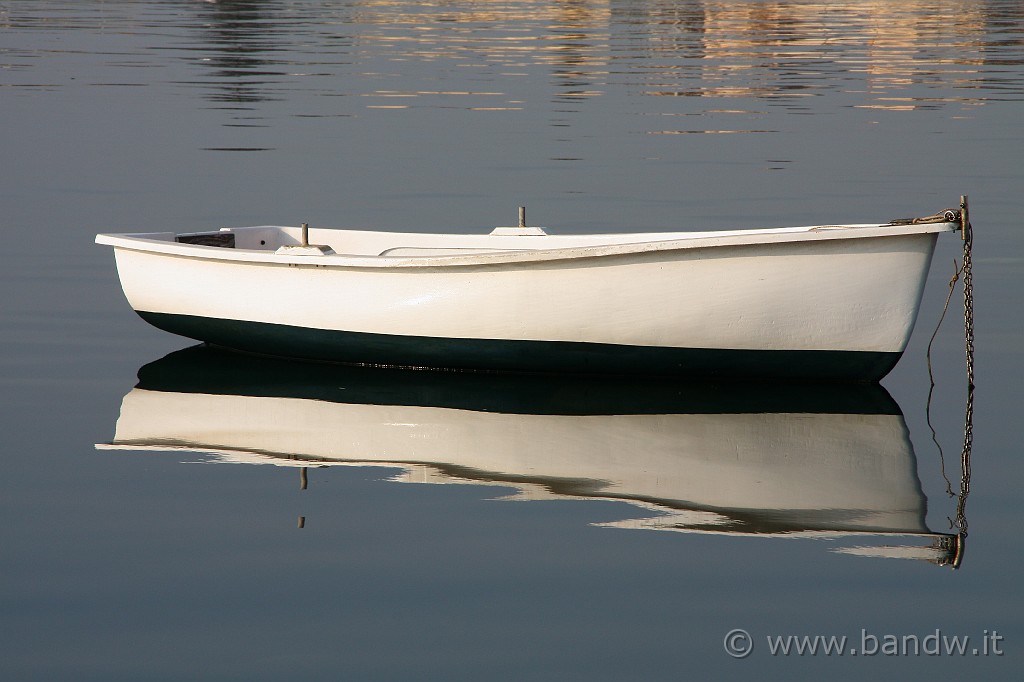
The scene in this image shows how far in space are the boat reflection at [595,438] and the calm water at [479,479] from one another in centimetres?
3

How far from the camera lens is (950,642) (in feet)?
18.0

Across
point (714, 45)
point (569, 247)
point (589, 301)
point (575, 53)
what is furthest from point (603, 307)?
point (714, 45)

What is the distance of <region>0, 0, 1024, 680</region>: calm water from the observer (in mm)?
5551

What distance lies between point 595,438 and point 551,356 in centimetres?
138

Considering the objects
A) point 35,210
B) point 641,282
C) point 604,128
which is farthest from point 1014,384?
point 604,128

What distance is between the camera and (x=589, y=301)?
923cm

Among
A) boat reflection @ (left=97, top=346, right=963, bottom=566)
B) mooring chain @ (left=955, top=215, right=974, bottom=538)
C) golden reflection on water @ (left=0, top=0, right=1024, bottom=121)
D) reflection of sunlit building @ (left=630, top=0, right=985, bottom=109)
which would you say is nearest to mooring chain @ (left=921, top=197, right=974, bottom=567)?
mooring chain @ (left=955, top=215, right=974, bottom=538)

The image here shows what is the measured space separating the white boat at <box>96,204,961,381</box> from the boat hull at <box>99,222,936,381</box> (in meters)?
0.01

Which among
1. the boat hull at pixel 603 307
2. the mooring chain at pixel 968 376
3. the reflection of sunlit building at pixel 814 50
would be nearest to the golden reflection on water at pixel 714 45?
the reflection of sunlit building at pixel 814 50

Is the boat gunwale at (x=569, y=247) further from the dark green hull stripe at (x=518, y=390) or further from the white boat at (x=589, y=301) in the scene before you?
the dark green hull stripe at (x=518, y=390)

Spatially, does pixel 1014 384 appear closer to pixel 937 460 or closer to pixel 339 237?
pixel 937 460

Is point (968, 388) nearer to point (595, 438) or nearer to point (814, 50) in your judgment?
point (595, 438)

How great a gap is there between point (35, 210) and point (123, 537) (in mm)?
10496

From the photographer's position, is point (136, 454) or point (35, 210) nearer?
point (136, 454)
